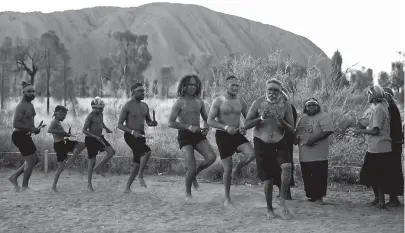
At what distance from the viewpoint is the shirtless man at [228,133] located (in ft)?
20.9

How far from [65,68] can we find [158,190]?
107 ft

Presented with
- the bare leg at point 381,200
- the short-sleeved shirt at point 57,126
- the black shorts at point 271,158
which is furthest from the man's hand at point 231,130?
the short-sleeved shirt at point 57,126

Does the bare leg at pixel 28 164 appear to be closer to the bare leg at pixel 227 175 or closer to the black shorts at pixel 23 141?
the black shorts at pixel 23 141

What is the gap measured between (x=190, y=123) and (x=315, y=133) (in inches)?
68.9

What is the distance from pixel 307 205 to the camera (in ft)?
21.1

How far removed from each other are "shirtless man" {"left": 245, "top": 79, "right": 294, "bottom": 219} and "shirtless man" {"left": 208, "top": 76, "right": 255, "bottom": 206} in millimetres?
543

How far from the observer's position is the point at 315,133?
651cm

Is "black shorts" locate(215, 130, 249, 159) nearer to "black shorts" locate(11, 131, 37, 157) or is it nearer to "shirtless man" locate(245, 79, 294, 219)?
"shirtless man" locate(245, 79, 294, 219)

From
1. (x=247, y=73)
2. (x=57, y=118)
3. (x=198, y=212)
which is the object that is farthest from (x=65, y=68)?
(x=198, y=212)

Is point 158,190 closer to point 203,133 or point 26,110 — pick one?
point 203,133

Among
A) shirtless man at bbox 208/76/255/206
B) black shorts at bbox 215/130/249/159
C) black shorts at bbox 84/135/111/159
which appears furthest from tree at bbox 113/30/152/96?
black shorts at bbox 215/130/249/159

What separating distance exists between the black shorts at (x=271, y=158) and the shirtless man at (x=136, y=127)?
2210 mm

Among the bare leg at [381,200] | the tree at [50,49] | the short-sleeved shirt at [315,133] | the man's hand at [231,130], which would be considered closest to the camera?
the man's hand at [231,130]

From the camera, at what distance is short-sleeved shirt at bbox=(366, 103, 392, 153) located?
6.07 metres
